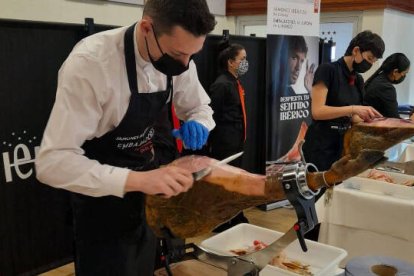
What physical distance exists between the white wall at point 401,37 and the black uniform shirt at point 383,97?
Answer: 6.11ft

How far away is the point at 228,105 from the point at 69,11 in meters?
1.79

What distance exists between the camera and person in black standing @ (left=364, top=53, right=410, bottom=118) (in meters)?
2.71

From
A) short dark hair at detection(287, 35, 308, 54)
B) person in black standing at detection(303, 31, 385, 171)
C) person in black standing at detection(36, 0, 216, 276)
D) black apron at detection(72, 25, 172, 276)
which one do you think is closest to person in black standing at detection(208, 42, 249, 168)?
short dark hair at detection(287, 35, 308, 54)

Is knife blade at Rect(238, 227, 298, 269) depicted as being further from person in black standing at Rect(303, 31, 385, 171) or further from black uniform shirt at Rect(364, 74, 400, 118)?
black uniform shirt at Rect(364, 74, 400, 118)

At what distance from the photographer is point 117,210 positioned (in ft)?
4.00

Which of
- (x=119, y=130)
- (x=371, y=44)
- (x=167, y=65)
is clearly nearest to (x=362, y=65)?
(x=371, y=44)

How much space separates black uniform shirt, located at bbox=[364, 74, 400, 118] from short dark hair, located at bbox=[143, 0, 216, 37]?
198cm

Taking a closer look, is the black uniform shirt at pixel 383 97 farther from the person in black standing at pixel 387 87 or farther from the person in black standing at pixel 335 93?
the person in black standing at pixel 335 93

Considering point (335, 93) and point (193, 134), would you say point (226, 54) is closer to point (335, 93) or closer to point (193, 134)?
point (335, 93)

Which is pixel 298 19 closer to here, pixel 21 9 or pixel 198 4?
pixel 21 9

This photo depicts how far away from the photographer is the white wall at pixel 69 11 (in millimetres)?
3479

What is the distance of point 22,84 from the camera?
2.34 m

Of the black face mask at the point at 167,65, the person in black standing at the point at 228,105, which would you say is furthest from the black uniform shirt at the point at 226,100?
the black face mask at the point at 167,65

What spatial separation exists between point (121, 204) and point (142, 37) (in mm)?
466
